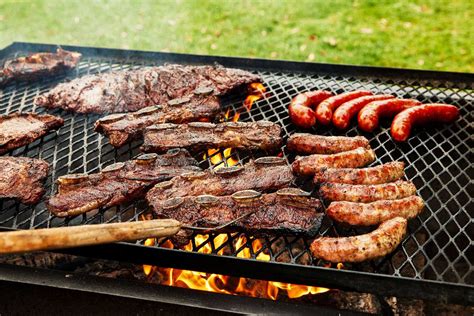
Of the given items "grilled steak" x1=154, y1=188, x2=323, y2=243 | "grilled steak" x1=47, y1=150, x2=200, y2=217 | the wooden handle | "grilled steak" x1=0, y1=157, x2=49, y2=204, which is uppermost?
the wooden handle

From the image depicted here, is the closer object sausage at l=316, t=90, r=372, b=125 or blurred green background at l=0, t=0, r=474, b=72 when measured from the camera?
sausage at l=316, t=90, r=372, b=125

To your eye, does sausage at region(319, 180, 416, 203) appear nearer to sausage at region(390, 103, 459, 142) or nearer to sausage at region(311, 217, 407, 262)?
sausage at region(311, 217, 407, 262)

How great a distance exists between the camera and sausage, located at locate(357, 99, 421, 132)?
3756 mm

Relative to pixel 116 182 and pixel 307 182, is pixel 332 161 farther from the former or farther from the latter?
pixel 116 182

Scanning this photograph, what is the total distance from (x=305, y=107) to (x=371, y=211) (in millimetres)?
1307

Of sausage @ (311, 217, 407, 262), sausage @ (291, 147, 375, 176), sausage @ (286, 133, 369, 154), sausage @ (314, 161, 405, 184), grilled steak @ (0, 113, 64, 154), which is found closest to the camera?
sausage @ (311, 217, 407, 262)

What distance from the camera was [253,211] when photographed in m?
2.93

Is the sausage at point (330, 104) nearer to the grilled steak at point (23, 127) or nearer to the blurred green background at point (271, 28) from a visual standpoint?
the grilled steak at point (23, 127)

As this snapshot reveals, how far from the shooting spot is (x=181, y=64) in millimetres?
4863

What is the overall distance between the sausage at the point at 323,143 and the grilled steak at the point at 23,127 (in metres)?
2.07

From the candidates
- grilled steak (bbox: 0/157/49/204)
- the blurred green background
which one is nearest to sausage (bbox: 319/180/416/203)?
grilled steak (bbox: 0/157/49/204)

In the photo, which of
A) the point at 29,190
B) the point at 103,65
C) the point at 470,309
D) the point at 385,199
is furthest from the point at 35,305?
the point at 470,309

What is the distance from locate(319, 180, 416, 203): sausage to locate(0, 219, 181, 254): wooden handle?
1.14 meters

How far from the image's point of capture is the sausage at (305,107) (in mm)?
3777
